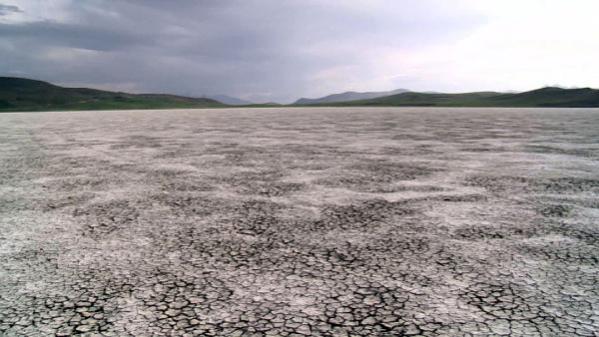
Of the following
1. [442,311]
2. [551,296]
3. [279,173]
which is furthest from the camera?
[279,173]

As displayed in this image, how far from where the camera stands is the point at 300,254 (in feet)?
17.7

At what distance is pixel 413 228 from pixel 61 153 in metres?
14.9

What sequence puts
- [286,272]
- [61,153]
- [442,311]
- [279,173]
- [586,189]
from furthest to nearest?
[61,153], [279,173], [586,189], [286,272], [442,311]

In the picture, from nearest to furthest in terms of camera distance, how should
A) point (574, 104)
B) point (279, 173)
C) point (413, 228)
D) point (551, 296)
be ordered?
1. point (551, 296)
2. point (413, 228)
3. point (279, 173)
4. point (574, 104)

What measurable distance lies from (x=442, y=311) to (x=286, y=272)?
172 centimetres

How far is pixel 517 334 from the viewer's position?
11.5 ft

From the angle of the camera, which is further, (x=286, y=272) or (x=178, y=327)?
(x=286, y=272)

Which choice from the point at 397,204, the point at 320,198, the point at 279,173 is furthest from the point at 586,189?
the point at 279,173

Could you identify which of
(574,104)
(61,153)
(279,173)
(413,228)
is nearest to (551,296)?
(413,228)

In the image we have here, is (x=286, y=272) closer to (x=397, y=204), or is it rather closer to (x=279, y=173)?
(x=397, y=204)

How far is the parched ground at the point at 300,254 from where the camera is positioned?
3.78 m

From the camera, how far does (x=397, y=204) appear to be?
8070 mm

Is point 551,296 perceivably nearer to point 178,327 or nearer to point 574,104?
point 178,327

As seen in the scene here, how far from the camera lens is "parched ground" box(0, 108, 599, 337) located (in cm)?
378
